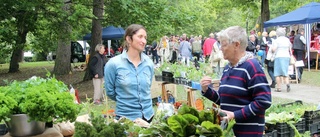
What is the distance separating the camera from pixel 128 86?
3.33m

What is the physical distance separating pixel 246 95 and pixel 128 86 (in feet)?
3.58

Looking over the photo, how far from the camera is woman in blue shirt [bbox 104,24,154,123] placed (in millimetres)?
3332

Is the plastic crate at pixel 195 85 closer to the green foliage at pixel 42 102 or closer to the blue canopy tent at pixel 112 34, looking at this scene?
the green foliage at pixel 42 102

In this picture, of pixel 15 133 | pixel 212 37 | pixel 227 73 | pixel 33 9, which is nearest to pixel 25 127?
pixel 15 133

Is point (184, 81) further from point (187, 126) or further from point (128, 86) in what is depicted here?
point (187, 126)

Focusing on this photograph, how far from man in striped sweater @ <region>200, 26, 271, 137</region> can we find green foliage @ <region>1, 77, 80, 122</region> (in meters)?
1.10

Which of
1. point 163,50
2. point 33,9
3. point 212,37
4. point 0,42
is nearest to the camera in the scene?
point 33,9

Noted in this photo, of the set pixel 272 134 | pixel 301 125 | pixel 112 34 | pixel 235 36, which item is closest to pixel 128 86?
pixel 235 36

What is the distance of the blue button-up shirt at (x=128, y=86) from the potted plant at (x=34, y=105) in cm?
51

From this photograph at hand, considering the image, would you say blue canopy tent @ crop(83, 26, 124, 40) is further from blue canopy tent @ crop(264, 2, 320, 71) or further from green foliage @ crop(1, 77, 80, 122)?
green foliage @ crop(1, 77, 80, 122)

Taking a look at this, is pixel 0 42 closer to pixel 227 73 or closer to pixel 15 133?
pixel 15 133

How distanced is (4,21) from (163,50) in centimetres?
1097

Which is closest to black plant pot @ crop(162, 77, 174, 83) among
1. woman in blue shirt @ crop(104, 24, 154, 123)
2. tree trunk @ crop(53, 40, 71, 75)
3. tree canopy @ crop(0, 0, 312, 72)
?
tree canopy @ crop(0, 0, 312, 72)

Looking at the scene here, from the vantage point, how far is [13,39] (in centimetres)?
1240
